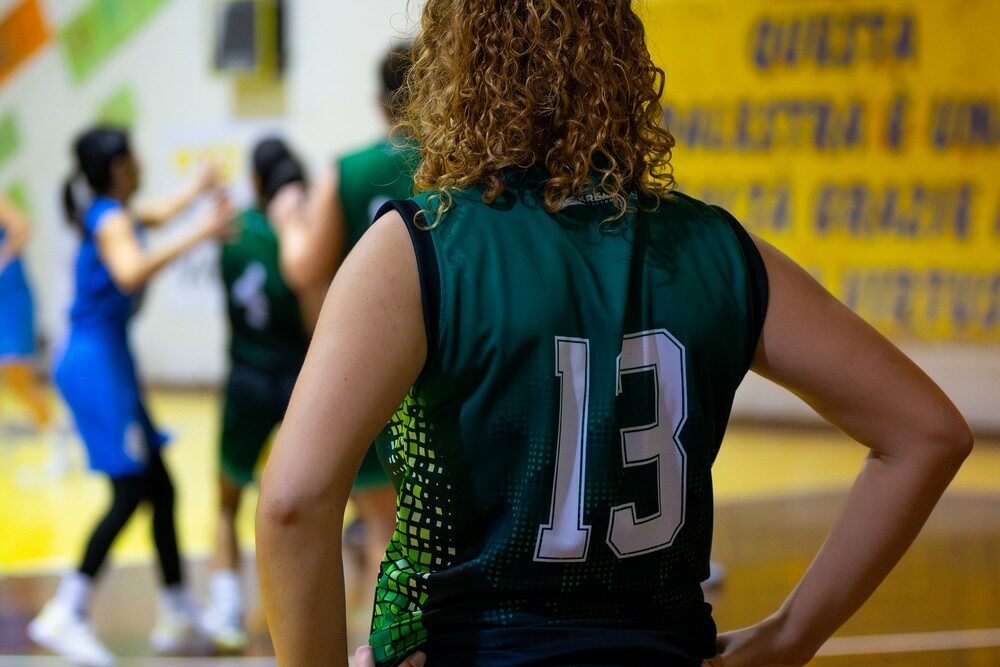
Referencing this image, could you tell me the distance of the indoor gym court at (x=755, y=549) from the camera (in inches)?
146

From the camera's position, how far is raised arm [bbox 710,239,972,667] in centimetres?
114

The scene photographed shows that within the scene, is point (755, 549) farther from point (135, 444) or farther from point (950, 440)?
point (950, 440)

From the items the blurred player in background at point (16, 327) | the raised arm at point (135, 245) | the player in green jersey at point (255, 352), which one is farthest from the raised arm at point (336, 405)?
the blurred player in background at point (16, 327)

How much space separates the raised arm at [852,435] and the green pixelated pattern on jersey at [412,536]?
1.01 ft

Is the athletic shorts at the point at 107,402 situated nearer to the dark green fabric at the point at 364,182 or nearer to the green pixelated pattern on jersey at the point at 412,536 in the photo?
the dark green fabric at the point at 364,182

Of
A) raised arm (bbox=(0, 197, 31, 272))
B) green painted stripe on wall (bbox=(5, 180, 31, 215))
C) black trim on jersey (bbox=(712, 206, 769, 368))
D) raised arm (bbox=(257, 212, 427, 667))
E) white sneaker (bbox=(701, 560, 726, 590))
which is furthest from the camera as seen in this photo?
green painted stripe on wall (bbox=(5, 180, 31, 215))

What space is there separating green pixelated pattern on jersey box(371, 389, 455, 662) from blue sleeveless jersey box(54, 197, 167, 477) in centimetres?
277

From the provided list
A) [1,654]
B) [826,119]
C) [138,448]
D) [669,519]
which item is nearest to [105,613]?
[1,654]

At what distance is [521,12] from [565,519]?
454 mm

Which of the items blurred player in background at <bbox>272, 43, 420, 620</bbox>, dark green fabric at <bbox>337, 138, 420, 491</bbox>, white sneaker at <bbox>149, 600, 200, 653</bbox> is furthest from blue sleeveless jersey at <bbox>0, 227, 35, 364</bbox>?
dark green fabric at <bbox>337, 138, 420, 491</bbox>

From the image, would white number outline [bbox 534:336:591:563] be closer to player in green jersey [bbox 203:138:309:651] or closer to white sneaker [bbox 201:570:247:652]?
white sneaker [bbox 201:570:247:652]

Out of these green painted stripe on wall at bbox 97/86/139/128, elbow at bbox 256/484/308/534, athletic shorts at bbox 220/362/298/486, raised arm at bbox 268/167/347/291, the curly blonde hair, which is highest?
the curly blonde hair

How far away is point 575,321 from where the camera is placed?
41.0 inches

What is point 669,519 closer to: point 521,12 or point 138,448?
point 521,12
